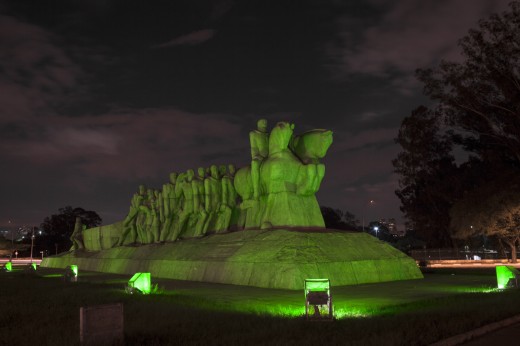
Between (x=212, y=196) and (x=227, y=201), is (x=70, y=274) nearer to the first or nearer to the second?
(x=212, y=196)

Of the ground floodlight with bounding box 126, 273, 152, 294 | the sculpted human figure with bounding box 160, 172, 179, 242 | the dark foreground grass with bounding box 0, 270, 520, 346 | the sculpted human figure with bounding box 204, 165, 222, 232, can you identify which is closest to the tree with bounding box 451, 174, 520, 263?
the sculpted human figure with bounding box 204, 165, 222, 232

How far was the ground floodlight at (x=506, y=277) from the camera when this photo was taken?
41.2ft

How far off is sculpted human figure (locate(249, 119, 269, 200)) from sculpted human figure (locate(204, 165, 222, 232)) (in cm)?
329

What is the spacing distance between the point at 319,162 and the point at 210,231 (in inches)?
250

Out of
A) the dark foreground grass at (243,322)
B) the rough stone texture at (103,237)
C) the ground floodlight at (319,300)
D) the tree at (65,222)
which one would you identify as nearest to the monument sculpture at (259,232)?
the rough stone texture at (103,237)

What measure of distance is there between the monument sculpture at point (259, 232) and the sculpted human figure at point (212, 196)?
0.04 meters

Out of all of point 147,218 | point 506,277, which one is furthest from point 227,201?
point 506,277

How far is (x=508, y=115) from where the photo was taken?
87.5 feet

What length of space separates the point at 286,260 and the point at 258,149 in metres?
6.04

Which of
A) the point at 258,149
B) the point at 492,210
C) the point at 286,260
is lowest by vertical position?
the point at 286,260

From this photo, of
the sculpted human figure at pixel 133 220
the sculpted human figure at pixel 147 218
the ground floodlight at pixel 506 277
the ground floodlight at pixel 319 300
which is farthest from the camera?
the sculpted human figure at pixel 133 220

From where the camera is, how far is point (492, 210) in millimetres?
30688

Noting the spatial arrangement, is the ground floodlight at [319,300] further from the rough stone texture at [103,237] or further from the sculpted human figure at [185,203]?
the rough stone texture at [103,237]

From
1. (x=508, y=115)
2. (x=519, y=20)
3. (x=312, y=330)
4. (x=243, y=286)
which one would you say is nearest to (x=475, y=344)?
(x=312, y=330)
